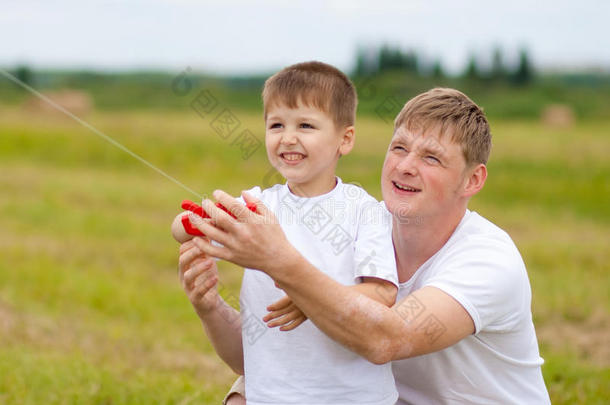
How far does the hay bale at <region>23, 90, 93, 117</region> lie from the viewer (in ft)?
88.8

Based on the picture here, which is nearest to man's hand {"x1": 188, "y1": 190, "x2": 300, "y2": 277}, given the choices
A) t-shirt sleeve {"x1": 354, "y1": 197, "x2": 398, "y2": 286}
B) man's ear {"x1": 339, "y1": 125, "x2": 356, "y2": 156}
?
t-shirt sleeve {"x1": 354, "y1": 197, "x2": 398, "y2": 286}

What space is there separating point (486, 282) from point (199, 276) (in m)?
1.06

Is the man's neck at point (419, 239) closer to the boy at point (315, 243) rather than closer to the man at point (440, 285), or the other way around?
the man at point (440, 285)

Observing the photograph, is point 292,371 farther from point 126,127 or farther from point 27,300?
point 126,127

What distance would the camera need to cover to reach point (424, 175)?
8.70 ft

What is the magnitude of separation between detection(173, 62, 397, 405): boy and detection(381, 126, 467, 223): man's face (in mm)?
96

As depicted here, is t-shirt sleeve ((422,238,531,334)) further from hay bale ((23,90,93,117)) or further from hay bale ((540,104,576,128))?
hay bale ((540,104,576,128))

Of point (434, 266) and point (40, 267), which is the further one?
point (40, 267)

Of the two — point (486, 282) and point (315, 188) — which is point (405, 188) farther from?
point (486, 282)

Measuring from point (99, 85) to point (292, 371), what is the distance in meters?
39.3

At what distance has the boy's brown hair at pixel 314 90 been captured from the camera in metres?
2.55

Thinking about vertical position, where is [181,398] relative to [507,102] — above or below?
below

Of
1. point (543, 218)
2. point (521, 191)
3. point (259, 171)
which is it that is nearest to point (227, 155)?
point (259, 171)

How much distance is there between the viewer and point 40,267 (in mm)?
7738
